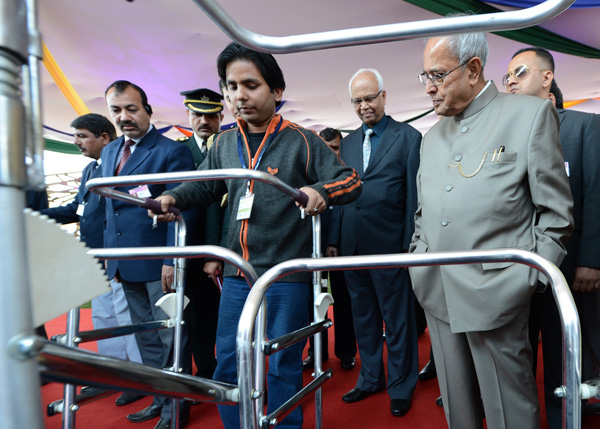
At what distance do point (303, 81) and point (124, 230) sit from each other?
5.29m

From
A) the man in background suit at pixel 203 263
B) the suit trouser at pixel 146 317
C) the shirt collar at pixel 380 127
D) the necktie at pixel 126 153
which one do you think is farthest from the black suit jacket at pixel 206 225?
the shirt collar at pixel 380 127

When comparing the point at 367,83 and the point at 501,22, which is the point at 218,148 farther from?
the point at 501,22

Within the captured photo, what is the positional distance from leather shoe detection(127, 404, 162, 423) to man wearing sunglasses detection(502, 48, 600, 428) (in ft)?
5.61

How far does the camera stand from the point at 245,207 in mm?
1544

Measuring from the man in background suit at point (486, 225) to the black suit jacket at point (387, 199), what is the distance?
2.93 feet

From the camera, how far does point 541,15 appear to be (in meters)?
0.57

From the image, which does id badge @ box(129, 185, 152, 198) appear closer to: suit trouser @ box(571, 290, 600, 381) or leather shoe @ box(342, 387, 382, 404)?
leather shoe @ box(342, 387, 382, 404)

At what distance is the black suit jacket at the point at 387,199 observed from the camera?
243 cm

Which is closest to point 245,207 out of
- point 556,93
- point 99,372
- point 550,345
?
point 99,372

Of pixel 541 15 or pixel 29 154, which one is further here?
pixel 541 15

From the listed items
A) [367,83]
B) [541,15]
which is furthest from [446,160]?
[367,83]

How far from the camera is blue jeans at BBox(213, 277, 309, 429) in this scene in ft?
5.13

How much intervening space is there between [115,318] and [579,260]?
2.32 metres

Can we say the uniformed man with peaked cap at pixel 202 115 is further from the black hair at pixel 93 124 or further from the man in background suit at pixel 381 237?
the man in background suit at pixel 381 237
